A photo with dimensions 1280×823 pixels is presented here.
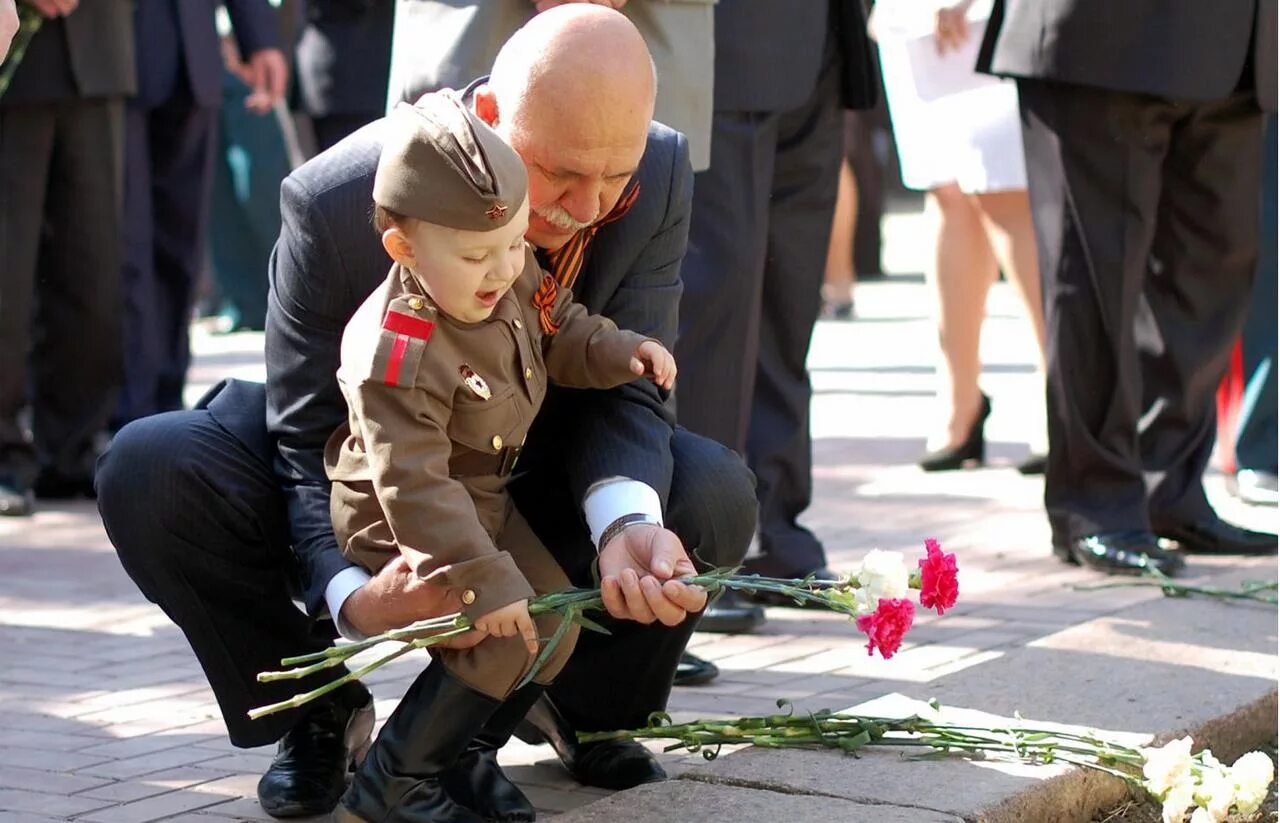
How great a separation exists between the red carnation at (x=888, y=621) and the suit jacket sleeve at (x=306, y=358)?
73 cm

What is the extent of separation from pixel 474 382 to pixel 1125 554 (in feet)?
8.35

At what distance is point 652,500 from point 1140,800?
0.93 metres

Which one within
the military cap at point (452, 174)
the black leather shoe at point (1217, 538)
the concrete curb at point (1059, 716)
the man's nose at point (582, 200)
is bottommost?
the black leather shoe at point (1217, 538)

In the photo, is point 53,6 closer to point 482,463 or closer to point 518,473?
point 518,473

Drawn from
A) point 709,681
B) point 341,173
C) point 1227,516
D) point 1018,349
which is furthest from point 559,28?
point 1018,349

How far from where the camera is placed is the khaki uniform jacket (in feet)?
8.66

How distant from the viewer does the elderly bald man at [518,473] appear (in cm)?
281

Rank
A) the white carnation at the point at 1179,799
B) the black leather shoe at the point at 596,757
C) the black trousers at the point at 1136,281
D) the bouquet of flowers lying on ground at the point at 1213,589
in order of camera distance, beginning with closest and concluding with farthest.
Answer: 1. the white carnation at the point at 1179,799
2. the black leather shoe at the point at 596,757
3. the bouquet of flowers lying on ground at the point at 1213,589
4. the black trousers at the point at 1136,281

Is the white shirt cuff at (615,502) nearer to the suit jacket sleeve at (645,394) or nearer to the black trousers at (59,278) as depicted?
the suit jacket sleeve at (645,394)

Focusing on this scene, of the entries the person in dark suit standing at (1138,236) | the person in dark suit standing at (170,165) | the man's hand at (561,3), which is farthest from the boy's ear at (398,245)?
the person in dark suit standing at (170,165)

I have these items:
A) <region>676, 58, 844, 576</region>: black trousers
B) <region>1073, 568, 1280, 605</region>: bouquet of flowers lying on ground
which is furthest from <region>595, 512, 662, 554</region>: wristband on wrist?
<region>1073, 568, 1280, 605</region>: bouquet of flowers lying on ground

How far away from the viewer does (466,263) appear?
263cm

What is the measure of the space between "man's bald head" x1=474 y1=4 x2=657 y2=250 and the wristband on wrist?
39 cm

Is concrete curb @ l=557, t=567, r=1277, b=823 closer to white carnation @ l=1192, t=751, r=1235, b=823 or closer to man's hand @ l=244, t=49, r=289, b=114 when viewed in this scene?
white carnation @ l=1192, t=751, r=1235, b=823
